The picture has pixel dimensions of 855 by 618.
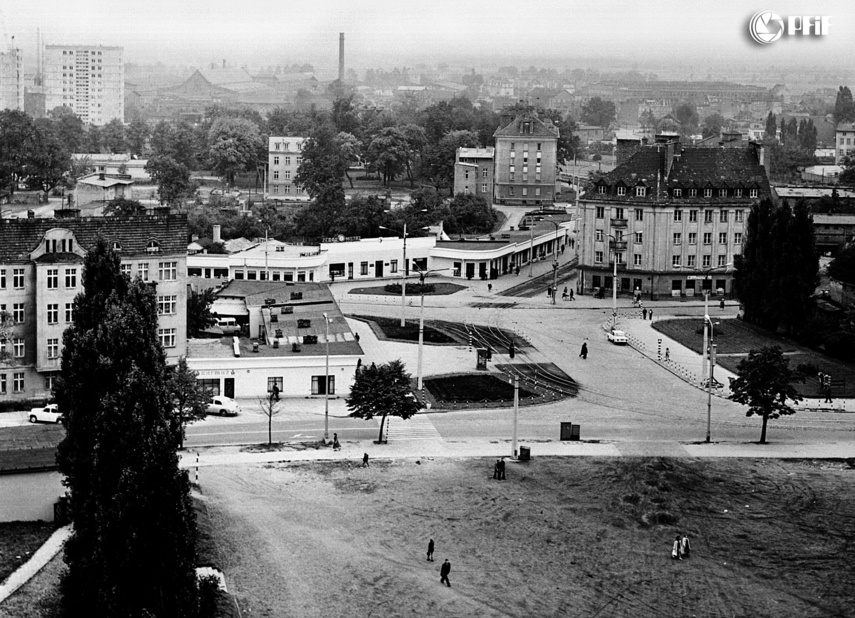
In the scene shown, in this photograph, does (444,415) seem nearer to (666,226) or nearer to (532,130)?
(666,226)

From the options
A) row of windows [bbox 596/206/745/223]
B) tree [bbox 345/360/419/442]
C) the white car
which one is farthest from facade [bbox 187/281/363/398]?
row of windows [bbox 596/206/745/223]

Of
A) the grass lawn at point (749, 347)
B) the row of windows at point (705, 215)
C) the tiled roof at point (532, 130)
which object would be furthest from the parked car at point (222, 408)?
the tiled roof at point (532, 130)

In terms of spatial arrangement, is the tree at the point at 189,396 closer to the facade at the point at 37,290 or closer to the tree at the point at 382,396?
the facade at the point at 37,290

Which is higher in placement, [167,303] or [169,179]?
[169,179]

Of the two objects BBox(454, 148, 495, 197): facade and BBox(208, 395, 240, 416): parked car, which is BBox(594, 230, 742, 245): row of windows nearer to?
→ BBox(208, 395, 240, 416): parked car

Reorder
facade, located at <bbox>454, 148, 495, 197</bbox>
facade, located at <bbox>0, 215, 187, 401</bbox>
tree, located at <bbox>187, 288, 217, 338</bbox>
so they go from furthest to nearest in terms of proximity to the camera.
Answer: facade, located at <bbox>454, 148, 495, 197</bbox>, tree, located at <bbox>187, 288, 217, 338</bbox>, facade, located at <bbox>0, 215, 187, 401</bbox>

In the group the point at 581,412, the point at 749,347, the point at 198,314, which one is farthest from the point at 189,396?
the point at 749,347
